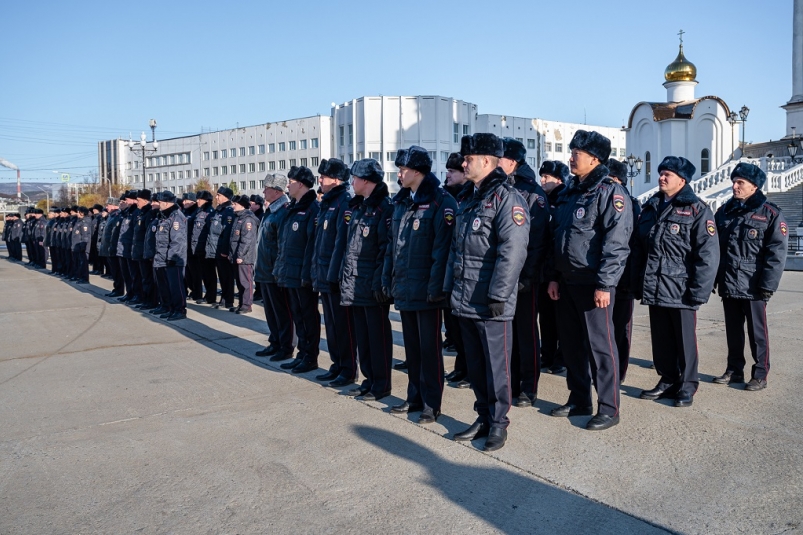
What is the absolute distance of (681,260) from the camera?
19.1ft

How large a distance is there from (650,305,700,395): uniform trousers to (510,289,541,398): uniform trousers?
1089 mm

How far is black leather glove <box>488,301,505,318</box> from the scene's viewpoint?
15.7ft

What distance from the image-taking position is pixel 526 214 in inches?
194

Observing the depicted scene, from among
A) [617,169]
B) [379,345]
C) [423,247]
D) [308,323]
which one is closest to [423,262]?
[423,247]

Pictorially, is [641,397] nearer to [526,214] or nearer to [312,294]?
[526,214]

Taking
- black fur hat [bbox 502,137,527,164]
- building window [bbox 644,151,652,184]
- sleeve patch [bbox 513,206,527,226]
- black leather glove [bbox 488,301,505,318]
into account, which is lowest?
black leather glove [bbox 488,301,505,318]

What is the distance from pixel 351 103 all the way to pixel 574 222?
61027 millimetres

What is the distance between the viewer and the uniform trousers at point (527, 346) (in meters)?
5.96

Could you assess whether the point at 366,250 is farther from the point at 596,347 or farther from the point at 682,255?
the point at 682,255

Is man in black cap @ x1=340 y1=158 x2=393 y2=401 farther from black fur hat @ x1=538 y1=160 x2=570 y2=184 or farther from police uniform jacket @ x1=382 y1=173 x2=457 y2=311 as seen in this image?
black fur hat @ x1=538 y1=160 x2=570 y2=184

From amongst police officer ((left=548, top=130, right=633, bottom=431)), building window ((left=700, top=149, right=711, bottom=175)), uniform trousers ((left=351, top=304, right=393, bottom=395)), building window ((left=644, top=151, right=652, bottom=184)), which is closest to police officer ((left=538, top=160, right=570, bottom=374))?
police officer ((left=548, top=130, right=633, bottom=431))

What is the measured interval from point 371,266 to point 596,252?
6.47ft

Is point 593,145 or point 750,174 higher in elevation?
point 593,145

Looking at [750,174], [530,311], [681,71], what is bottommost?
[530,311]
